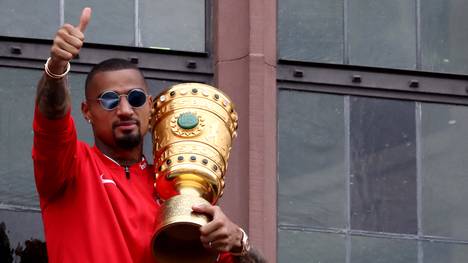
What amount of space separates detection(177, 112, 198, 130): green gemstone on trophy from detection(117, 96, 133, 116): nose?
8.9 inches

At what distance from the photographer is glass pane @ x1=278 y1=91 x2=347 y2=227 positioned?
11.0 meters

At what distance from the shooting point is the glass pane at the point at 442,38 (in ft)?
37.9

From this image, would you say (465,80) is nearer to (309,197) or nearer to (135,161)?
(309,197)

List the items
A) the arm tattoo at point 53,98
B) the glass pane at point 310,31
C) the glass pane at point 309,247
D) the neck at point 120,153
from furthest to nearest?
the glass pane at point 310,31 → the glass pane at point 309,247 → the neck at point 120,153 → the arm tattoo at point 53,98

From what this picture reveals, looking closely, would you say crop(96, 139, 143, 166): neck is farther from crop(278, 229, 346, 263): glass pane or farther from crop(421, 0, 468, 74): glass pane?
crop(421, 0, 468, 74): glass pane

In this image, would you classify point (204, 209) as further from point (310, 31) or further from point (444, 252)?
point (310, 31)

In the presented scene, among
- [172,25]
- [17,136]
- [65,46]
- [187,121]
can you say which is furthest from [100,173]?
[172,25]

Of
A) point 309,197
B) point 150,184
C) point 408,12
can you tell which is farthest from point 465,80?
point 150,184

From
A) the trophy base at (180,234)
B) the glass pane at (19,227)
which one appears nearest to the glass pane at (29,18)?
the glass pane at (19,227)

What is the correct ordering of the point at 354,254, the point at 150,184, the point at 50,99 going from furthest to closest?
the point at 354,254, the point at 150,184, the point at 50,99

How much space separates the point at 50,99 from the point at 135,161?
805 mm

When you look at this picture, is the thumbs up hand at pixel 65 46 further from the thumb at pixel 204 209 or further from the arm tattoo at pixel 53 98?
the thumb at pixel 204 209

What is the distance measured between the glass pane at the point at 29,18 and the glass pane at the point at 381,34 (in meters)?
1.59

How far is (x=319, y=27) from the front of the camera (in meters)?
11.4
